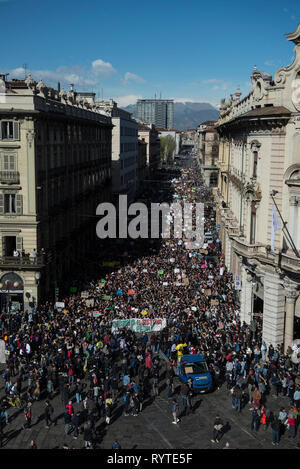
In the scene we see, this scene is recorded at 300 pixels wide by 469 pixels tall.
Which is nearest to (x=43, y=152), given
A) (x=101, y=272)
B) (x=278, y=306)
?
(x=101, y=272)

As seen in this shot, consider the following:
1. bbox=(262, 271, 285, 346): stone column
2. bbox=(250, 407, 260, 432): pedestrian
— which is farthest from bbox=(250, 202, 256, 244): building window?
bbox=(250, 407, 260, 432): pedestrian

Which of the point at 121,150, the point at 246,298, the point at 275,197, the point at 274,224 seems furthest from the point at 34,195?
the point at 121,150

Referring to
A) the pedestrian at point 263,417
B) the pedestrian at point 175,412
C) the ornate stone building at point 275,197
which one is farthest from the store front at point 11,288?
the pedestrian at point 263,417

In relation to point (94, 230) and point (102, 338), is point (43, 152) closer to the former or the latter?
point (102, 338)

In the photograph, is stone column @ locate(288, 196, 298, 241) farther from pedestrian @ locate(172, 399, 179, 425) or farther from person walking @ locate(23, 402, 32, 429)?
person walking @ locate(23, 402, 32, 429)

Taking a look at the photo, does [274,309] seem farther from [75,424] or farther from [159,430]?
[75,424]

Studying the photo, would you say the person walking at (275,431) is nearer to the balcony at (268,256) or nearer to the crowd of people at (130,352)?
the crowd of people at (130,352)

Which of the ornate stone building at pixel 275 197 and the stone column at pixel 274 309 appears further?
the stone column at pixel 274 309

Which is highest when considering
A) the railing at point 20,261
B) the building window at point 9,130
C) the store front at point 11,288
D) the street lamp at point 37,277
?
the building window at point 9,130
